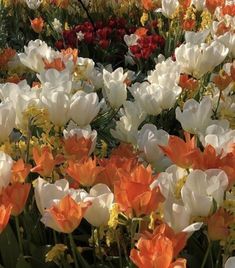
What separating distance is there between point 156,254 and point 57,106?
31.9 inches

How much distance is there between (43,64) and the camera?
8.88 ft

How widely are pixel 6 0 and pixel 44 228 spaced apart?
357 cm

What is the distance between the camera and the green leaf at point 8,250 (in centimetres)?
160

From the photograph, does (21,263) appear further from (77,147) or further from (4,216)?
(77,147)

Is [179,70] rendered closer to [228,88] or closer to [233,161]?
[228,88]

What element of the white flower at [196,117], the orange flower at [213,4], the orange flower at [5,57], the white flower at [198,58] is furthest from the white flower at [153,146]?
the orange flower at [213,4]

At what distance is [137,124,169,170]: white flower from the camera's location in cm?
182

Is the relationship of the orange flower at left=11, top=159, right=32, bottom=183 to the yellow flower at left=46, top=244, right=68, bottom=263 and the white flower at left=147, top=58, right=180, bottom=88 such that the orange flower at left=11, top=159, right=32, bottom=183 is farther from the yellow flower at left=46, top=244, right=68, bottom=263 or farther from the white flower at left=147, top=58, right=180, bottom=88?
the white flower at left=147, top=58, right=180, bottom=88

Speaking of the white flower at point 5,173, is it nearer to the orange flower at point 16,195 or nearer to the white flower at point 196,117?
the orange flower at point 16,195

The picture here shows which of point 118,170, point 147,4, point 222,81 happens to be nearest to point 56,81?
point 222,81

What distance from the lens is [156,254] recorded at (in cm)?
117

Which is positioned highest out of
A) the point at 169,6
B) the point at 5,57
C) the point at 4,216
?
the point at 4,216

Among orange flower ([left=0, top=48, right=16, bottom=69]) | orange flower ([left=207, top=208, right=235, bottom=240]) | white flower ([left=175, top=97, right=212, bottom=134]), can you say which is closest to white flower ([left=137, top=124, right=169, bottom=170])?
white flower ([left=175, top=97, right=212, bottom=134])

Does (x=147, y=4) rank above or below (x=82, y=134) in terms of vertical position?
below
